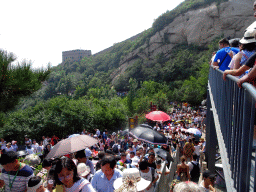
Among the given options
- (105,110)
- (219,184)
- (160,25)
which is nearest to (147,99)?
(105,110)

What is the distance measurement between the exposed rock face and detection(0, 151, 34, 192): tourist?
197 ft

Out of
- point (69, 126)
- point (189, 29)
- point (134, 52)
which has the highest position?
point (189, 29)

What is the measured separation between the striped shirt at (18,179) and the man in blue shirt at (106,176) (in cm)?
101

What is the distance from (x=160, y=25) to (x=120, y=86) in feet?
87.8

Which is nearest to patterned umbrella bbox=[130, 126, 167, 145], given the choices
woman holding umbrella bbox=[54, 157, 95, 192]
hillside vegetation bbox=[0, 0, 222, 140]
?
hillside vegetation bbox=[0, 0, 222, 140]

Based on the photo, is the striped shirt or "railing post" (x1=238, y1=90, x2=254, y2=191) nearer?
"railing post" (x1=238, y1=90, x2=254, y2=191)

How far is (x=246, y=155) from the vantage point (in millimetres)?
1879

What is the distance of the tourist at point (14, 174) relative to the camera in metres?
2.92

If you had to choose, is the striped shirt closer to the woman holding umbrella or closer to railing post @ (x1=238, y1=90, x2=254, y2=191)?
the woman holding umbrella

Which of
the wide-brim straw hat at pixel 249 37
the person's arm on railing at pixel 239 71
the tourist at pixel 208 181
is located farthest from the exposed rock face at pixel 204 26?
the person's arm on railing at pixel 239 71

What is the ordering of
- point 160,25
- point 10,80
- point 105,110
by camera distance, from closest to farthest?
point 10,80
point 105,110
point 160,25

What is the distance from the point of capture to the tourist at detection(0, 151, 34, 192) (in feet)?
9.60

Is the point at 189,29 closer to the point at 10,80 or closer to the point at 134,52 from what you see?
the point at 134,52

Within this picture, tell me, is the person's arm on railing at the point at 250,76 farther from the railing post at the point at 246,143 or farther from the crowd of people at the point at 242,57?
the railing post at the point at 246,143
